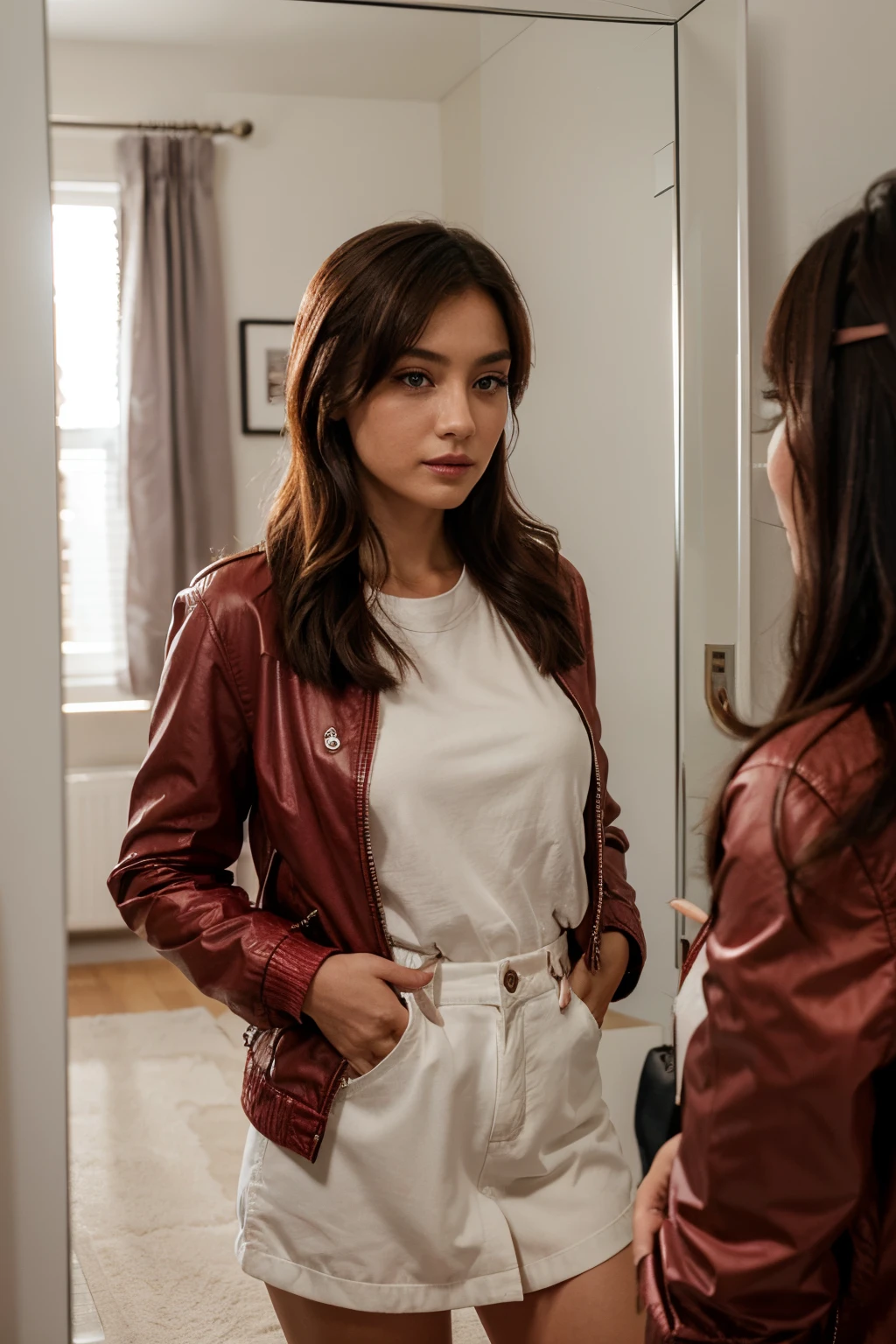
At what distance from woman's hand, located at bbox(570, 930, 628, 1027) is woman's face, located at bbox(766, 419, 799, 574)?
626 mm

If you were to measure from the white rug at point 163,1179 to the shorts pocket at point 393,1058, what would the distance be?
1.95 feet

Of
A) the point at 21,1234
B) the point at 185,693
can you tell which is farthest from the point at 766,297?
the point at 21,1234

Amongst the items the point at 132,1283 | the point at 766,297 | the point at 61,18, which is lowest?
the point at 132,1283

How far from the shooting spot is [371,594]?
1209 millimetres

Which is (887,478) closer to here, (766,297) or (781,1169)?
(781,1169)

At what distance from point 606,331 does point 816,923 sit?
1267 millimetres

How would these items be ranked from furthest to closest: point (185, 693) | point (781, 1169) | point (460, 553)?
point (460, 553) < point (185, 693) < point (781, 1169)

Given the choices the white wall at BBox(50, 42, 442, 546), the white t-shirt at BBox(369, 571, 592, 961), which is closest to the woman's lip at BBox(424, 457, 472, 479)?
the white t-shirt at BBox(369, 571, 592, 961)

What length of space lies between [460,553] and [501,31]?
31.0 inches

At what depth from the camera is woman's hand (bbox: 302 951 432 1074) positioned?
1071mm

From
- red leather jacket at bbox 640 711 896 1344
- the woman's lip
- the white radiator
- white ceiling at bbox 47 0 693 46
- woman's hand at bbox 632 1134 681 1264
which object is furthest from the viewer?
the white radiator

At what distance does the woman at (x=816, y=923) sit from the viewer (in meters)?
0.60

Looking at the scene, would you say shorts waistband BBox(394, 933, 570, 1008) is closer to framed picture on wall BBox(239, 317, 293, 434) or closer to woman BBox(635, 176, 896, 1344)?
woman BBox(635, 176, 896, 1344)

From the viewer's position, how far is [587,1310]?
3.72 ft
